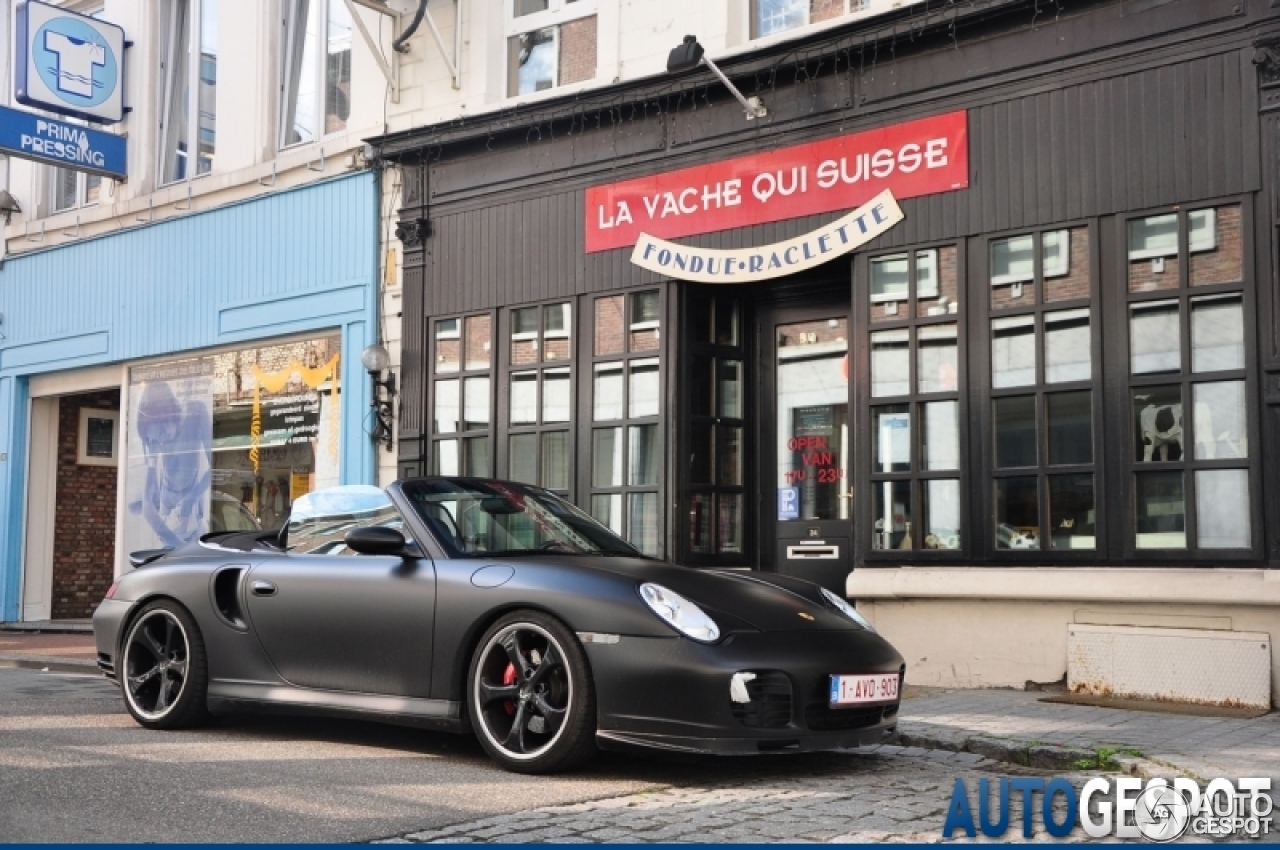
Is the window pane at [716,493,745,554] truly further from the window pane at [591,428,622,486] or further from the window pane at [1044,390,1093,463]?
the window pane at [1044,390,1093,463]

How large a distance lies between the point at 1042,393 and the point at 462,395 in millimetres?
5644

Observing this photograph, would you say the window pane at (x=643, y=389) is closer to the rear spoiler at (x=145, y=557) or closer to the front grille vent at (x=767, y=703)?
the rear spoiler at (x=145, y=557)

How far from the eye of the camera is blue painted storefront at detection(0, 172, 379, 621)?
14.4 meters

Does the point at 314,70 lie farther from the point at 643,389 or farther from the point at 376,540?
the point at 376,540

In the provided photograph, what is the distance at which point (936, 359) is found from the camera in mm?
10352

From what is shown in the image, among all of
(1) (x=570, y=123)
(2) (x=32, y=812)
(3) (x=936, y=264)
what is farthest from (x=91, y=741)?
(1) (x=570, y=123)

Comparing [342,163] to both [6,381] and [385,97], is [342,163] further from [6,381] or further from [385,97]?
[6,381]

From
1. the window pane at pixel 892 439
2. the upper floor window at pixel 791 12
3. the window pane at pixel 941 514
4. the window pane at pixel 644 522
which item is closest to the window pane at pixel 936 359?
the window pane at pixel 892 439

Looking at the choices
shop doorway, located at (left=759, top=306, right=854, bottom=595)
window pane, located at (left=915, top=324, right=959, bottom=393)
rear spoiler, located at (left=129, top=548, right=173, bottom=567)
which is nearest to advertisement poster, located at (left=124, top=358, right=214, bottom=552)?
shop doorway, located at (left=759, top=306, right=854, bottom=595)

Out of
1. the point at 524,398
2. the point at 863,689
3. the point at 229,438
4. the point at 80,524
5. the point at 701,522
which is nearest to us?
the point at 863,689

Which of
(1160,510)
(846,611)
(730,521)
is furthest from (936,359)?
(846,611)

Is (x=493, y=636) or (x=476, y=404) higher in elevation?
(x=476, y=404)

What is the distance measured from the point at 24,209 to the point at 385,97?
705 centimetres

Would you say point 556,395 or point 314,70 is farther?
point 314,70
